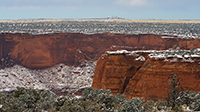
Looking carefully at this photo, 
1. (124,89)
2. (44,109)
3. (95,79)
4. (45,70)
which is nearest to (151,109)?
(44,109)

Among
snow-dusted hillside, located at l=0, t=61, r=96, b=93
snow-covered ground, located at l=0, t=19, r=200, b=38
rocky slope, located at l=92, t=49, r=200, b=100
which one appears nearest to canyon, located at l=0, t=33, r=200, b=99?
snow-dusted hillside, located at l=0, t=61, r=96, b=93

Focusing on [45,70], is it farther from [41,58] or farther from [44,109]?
[44,109]

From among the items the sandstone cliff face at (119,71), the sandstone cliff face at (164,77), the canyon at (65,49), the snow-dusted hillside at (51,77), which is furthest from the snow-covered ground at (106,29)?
the sandstone cliff face at (164,77)

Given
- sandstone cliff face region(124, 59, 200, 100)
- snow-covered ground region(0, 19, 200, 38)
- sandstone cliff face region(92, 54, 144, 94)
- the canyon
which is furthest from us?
snow-covered ground region(0, 19, 200, 38)

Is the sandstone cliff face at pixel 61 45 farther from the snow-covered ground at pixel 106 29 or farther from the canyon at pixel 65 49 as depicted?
the snow-covered ground at pixel 106 29

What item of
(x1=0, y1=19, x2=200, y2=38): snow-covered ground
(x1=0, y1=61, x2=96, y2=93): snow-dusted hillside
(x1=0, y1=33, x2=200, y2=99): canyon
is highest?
(x1=0, y1=19, x2=200, y2=38): snow-covered ground

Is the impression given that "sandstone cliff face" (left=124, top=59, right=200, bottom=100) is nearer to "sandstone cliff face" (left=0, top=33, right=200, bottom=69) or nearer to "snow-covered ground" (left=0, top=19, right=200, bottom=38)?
"snow-covered ground" (left=0, top=19, right=200, bottom=38)

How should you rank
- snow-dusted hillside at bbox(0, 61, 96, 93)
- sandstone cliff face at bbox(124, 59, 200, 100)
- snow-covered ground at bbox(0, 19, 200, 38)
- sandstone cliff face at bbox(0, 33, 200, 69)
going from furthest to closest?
snow-covered ground at bbox(0, 19, 200, 38)
sandstone cliff face at bbox(0, 33, 200, 69)
snow-dusted hillside at bbox(0, 61, 96, 93)
sandstone cliff face at bbox(124, 59, 200, 100)

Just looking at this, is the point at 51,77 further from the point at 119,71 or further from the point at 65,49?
the point at 119,71
